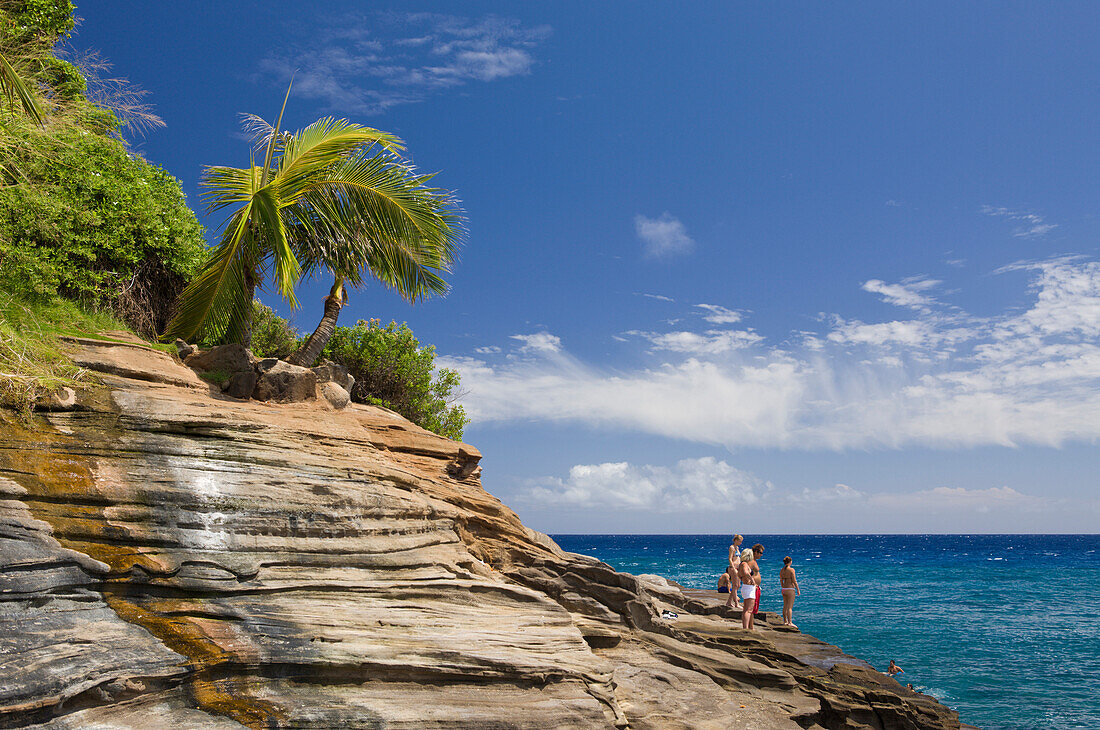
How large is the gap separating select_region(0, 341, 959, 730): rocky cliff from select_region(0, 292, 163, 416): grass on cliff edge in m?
0.31

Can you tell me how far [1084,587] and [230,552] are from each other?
54.9 m

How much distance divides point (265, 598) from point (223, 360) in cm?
508

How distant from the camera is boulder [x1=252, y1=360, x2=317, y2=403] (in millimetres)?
10938

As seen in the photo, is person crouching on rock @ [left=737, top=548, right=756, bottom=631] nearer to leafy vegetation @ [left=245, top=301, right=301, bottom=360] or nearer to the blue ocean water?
the blue ocean water

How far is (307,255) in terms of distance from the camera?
1316 cm

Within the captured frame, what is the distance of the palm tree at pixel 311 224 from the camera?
12055 mm

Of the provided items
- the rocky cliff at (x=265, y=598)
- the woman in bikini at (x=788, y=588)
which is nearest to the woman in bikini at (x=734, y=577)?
the woman in bikini at (x=788, y=588)

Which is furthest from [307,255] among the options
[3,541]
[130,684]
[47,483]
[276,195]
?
[130,684]

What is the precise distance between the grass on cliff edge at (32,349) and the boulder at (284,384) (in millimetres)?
2557

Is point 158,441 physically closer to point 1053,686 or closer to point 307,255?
point 307,255

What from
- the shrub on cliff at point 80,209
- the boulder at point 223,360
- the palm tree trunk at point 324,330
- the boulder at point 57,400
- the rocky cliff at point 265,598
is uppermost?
the shrub on cliff at point 80,209

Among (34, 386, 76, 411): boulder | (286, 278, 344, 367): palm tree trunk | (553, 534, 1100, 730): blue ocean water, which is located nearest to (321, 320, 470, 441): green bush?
(286, 278, 344, 367): palm tree trunk

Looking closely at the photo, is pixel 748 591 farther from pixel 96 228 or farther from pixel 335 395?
pixel 96 228

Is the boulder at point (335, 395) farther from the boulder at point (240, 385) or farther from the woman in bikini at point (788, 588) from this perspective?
the woman in bikini at point (788, 588)
